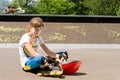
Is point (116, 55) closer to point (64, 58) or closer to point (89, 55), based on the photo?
point (89, 55)

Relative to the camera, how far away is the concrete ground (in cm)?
730

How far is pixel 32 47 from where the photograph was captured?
24.0ft

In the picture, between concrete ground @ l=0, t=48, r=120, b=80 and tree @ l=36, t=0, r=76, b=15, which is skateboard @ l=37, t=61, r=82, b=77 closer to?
concrete ground @ l=0, t=48, r=120, b=80

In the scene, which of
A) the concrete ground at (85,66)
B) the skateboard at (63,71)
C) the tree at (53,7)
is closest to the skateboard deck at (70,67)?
the skateboard at (63,71)


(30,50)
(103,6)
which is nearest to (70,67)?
(30,50)

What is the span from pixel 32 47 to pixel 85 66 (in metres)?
1.90

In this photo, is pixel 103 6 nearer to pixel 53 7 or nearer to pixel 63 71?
pixel 53 7

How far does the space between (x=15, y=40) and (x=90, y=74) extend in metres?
6.90

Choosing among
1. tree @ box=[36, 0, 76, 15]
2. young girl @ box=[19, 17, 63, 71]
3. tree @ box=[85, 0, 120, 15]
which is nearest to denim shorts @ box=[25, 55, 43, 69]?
young girl @ box=[19, 17, 63, 71]

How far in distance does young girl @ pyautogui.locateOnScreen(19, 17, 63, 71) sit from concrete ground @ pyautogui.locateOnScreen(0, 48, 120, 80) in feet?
0.71

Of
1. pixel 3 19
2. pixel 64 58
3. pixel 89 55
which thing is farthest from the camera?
pixel 3 19

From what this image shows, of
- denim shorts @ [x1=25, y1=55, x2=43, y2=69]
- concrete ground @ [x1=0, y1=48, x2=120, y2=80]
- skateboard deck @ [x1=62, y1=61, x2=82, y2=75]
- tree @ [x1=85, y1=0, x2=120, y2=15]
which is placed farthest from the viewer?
tree @ [x1=85, y1=0, x2=120, y2=15]

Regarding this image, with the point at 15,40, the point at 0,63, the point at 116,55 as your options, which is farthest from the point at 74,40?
the point at 0,63

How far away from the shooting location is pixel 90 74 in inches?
304
